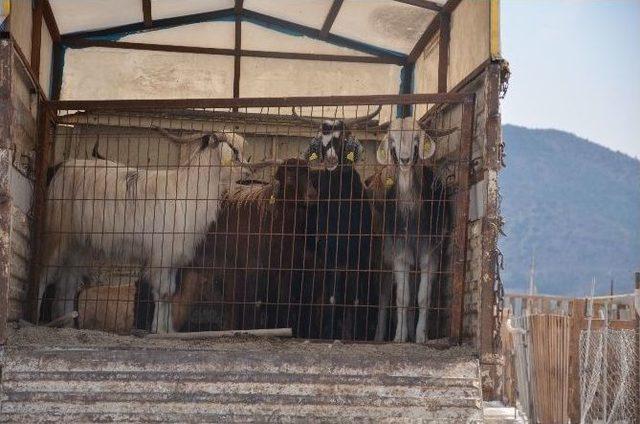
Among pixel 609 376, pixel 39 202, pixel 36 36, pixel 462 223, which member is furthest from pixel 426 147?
pixel 609 376

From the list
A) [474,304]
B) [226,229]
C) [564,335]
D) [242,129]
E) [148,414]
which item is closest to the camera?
[148,414]

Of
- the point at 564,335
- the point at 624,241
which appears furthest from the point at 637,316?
the point at 624,241

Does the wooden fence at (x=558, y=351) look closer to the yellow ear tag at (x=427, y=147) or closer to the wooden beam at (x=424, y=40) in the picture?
the yellow ear tag at (x=427, y=147)

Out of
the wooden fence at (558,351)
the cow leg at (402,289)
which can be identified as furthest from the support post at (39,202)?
the wooden fence at (558,351)

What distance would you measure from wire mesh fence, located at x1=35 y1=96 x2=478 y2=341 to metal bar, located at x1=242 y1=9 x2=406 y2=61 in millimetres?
Answer: 994

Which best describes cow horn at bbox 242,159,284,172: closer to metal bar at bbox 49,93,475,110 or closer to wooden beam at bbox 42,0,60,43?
metal bar at bbox 49,93,475,110

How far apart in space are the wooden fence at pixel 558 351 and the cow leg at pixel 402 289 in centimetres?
301

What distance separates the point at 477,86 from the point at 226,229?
8.51 feet

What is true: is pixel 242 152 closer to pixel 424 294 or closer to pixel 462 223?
pixel 424 294

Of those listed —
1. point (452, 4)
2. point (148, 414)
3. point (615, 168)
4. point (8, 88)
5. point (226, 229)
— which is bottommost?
point (148, 414)

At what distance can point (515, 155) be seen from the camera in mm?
95562

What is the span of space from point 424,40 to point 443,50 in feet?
2.61

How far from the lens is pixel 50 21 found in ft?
29.3

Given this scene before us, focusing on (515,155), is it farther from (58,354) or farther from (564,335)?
(58,354)
